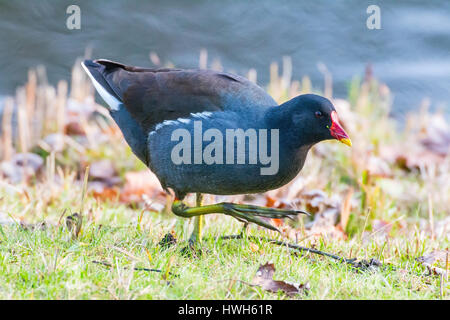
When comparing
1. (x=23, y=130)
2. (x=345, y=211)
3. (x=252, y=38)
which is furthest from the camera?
(x=252, y=38)

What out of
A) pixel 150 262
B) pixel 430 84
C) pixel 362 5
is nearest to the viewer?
pixel 150 262

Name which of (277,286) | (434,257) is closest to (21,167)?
(277,286)

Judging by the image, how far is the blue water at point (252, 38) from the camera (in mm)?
7312

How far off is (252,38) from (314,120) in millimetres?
5166

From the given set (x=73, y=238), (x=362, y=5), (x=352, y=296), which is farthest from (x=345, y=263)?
(x=362, y=5)

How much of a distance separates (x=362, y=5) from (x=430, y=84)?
1.51 m

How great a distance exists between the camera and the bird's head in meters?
2.96

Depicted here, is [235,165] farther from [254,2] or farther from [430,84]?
[254,2]

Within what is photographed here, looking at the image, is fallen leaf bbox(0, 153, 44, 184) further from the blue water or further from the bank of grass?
the blue water

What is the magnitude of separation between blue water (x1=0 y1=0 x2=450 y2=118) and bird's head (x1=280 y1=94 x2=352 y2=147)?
403 cm

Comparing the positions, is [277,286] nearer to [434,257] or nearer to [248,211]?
[248,211]

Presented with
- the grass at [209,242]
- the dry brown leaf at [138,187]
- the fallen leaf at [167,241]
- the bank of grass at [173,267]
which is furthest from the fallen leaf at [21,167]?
the fallen leaf at [167,241]

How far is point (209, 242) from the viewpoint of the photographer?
311 centimetres

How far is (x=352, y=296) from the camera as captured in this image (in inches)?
99.7
